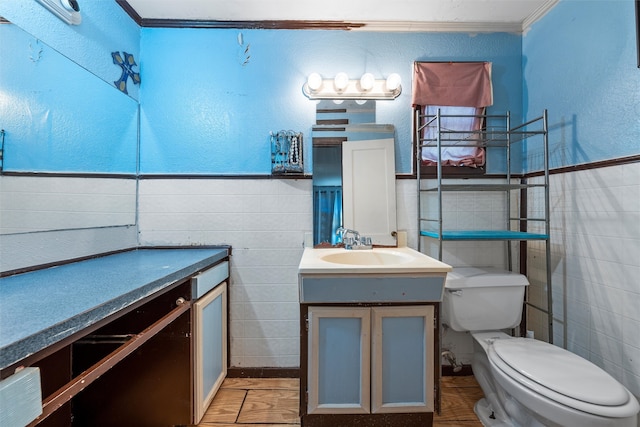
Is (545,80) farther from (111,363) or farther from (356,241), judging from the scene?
(111,363)

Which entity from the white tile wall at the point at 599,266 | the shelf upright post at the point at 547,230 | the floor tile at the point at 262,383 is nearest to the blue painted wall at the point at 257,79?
the shelf upright post at the point at 547,230

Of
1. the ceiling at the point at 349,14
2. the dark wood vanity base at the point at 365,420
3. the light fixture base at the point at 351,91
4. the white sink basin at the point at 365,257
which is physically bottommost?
the dark wood vanity base at the point at 365,420

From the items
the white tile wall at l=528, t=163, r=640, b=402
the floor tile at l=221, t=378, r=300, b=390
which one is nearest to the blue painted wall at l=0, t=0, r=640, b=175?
the white tile wall at l=528, t=163, r=640, b=402

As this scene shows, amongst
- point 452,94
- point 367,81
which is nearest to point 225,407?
point 367,81

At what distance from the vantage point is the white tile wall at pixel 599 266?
1168 mm

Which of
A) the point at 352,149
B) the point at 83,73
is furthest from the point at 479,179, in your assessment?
the point at 83,73

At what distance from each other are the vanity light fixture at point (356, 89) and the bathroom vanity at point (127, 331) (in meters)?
1.10

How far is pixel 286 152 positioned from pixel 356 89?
0.57 metres

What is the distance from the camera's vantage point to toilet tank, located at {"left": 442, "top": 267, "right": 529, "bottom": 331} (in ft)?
4.83

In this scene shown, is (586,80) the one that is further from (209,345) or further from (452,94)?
(209,345)

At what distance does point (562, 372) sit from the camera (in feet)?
3.41

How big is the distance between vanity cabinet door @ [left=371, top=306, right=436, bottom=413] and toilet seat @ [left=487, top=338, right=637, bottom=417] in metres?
0.30

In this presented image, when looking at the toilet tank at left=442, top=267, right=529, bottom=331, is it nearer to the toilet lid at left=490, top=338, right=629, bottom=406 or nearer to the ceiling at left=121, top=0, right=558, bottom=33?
the toilet lid at left=490, top=338, right=629, bottom=406

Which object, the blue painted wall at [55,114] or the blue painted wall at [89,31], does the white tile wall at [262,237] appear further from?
the blue painted wall at [89,31]
